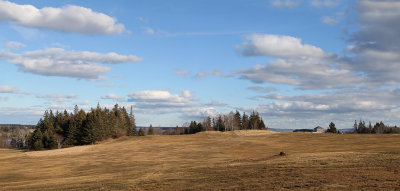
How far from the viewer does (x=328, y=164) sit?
2858 cm

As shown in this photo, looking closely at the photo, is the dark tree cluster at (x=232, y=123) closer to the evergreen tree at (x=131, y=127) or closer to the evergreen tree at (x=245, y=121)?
the evergreen tree at (x=245, y=121)

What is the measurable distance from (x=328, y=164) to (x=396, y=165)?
16.8ft

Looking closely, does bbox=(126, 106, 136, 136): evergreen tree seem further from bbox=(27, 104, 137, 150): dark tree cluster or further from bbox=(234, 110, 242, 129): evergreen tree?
bbox=(234, 110, 242, 129): evergreen tree

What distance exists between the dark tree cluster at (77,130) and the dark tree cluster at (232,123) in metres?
34.9

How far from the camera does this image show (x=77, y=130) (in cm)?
10756

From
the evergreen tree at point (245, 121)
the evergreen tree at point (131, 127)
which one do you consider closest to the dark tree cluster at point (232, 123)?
the evergreen tree at point (245, 121)

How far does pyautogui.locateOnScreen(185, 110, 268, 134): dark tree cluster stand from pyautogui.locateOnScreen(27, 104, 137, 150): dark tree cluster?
3489 centimetres

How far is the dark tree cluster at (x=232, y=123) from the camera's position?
146625 millimetres

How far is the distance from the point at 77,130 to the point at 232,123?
6311 centimetres

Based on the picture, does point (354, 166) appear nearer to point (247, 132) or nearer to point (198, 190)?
point (198, 190)

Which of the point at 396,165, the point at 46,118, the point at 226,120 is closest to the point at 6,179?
the point at 396,165

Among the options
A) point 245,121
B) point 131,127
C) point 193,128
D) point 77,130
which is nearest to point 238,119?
point 245,121

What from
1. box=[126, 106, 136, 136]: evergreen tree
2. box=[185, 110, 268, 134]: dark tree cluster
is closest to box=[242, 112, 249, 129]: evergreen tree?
box=[185, 110, 268, 134]: dark tree cluster

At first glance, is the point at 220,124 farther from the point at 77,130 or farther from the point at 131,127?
the point at 77,130
